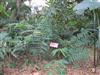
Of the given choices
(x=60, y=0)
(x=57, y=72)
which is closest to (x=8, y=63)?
(x=57, y=72)

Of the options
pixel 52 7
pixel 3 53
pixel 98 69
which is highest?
pixel 52 7

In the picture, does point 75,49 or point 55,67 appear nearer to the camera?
point 55,67

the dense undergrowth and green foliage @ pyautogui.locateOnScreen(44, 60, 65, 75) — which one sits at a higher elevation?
the dense undergrowth

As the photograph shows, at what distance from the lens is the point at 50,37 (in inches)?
160

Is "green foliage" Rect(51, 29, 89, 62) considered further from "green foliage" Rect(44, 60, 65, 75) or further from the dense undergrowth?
"green foliage" Rect(44, 60, 65, 75)

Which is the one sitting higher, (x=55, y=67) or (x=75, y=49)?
(x=75, y=49)

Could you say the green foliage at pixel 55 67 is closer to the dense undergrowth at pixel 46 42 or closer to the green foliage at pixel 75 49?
the dense undergrowth at pixel 46 42

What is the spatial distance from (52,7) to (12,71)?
1444mm

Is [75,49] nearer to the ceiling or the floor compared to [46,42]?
nearer to the floor

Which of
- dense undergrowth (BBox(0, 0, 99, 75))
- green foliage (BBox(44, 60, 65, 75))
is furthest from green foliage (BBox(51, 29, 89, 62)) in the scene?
green foliage (BBox(44, 60, 65, 75))

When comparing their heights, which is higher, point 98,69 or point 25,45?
point 25,45

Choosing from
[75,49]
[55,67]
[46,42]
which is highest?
[46,42]

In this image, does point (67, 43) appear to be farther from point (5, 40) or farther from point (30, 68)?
point (5, 40)

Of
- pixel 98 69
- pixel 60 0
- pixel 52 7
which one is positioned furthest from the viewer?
pixel 60 0
